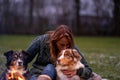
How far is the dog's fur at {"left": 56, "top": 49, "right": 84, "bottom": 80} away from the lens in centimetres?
621

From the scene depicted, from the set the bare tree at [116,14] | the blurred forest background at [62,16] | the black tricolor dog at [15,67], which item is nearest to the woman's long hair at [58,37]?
the black tricolor dog at [15,67]

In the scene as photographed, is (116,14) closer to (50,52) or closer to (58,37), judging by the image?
(50,52)

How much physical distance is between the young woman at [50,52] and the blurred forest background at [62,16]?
21567 mm

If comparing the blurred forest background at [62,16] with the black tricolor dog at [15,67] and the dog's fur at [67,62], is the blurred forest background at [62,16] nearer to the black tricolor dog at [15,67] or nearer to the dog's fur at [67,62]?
the dog's fur at [67,62]

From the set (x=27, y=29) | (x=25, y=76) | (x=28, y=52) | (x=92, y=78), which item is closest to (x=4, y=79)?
(x=25, y=76)

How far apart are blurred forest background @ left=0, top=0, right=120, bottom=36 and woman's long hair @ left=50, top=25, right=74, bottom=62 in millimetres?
21823

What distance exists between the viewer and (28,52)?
6.77 meters

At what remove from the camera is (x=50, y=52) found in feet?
22.4

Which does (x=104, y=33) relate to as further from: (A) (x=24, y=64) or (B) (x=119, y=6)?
(A) (x=24, y=64)

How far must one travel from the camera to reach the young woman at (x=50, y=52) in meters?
6.44

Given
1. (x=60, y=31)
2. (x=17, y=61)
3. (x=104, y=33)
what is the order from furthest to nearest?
(x=104, y=33) → (x=60, y=31) → (x=17, y=61)

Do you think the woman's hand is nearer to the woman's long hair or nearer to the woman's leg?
the woman's leg

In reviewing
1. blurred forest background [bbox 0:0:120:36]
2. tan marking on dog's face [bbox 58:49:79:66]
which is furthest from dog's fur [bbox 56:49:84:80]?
blurred forest background [bbox 0:0:120:36]

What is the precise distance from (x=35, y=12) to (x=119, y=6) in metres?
5.72
